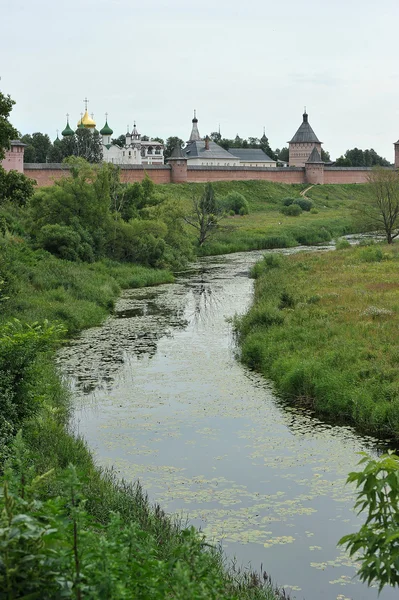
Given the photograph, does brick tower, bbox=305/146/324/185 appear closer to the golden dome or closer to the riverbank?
the golden dome

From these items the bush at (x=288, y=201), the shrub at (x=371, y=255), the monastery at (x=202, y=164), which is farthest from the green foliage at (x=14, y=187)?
the bush at (x=288, y=201)

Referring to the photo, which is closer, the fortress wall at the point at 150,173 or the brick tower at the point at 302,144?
the fortress wall at the point at 150,173

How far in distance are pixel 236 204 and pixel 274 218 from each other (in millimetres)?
3439

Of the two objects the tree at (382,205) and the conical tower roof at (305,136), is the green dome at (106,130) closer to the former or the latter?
the conical tower roof at (305,136)

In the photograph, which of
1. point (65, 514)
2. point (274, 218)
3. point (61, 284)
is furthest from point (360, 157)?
point (65, 514)

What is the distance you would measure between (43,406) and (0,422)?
1019 millimetres

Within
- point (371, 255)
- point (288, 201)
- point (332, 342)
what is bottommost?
point (332, 342)

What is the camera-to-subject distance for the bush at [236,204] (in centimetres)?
4433

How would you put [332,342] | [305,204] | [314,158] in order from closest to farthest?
Answer: [332,342]
[305,204]
[314,158]

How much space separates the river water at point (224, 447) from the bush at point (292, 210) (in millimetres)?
31151

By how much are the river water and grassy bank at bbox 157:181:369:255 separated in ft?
53.8

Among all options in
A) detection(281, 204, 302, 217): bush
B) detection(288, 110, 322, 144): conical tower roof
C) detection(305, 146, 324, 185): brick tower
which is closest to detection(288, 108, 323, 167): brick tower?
detection(288, 110, 322, 144): conical tower roof

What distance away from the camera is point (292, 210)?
1793 inches

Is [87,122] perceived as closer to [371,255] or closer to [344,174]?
[344,174]
